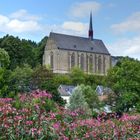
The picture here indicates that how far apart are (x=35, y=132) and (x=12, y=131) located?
35 cm

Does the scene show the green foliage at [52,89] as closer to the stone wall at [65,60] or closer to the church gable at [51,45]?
the stone wall at [65,60]

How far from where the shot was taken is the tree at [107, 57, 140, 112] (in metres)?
55.0

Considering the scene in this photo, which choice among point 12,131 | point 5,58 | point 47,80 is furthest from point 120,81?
point 12,131

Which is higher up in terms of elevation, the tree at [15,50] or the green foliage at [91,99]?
the tree at [15,50]

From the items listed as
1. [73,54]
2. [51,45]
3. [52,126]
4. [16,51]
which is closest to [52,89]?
[52,126]

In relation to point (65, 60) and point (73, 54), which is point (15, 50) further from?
point (73, 54)

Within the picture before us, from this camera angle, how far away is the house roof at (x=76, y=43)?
140 metres

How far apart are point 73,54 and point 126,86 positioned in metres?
85.4

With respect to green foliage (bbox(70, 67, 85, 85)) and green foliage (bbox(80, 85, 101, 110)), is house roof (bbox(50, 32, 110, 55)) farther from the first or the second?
green foliage (bbox(80, 85, 101, 110))


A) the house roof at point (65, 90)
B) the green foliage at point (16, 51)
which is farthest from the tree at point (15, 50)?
the house roof at point (65, 90)

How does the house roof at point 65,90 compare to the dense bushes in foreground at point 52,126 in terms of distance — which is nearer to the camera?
the dense bushes in foreground at point 52,126

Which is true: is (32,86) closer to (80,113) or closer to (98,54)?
(80,113)

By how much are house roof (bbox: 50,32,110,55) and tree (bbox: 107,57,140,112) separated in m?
78.8

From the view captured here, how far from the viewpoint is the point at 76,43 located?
142000 millimetres
